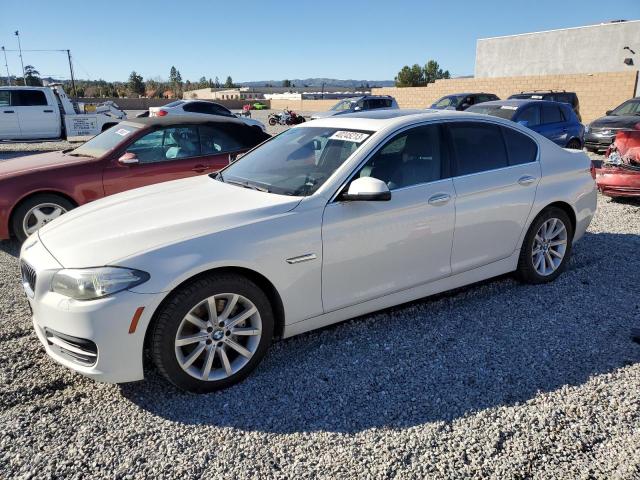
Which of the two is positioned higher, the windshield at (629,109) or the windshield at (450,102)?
the windshield at (450,102)

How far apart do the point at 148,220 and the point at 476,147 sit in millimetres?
2639

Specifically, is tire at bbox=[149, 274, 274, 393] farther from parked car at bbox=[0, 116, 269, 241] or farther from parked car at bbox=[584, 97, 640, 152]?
parked car at bbox=[584, 97, 640, 152]

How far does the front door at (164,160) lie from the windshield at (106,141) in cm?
23

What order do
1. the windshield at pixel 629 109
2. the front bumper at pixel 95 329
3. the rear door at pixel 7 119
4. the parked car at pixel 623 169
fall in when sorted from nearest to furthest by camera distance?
the front bumper at pixel 95 329, the parked car at pixel 623 169, the windshield at pixel 629 109, the rear door at pixel 7 119

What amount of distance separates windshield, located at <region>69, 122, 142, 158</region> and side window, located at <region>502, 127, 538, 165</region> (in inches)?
177

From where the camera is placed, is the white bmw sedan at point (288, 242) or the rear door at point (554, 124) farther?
the rear door at point (554, 124)

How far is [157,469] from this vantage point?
2.55m

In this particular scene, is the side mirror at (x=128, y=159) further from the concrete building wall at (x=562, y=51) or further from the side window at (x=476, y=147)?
the concrete building wall at (x=562, y=51)

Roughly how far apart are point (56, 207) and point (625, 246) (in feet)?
21.8

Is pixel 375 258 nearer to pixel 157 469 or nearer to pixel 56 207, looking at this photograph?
pixel 157 469

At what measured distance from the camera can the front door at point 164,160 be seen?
630 cm

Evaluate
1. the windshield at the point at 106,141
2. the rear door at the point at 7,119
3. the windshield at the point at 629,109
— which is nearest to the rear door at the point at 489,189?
the windshield at the point at 106,141

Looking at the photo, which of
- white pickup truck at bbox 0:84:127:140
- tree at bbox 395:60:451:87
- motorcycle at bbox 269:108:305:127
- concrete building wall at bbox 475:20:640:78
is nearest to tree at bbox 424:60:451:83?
tree at bbox 395:60:451:87

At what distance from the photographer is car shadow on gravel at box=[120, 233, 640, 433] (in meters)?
2.99
